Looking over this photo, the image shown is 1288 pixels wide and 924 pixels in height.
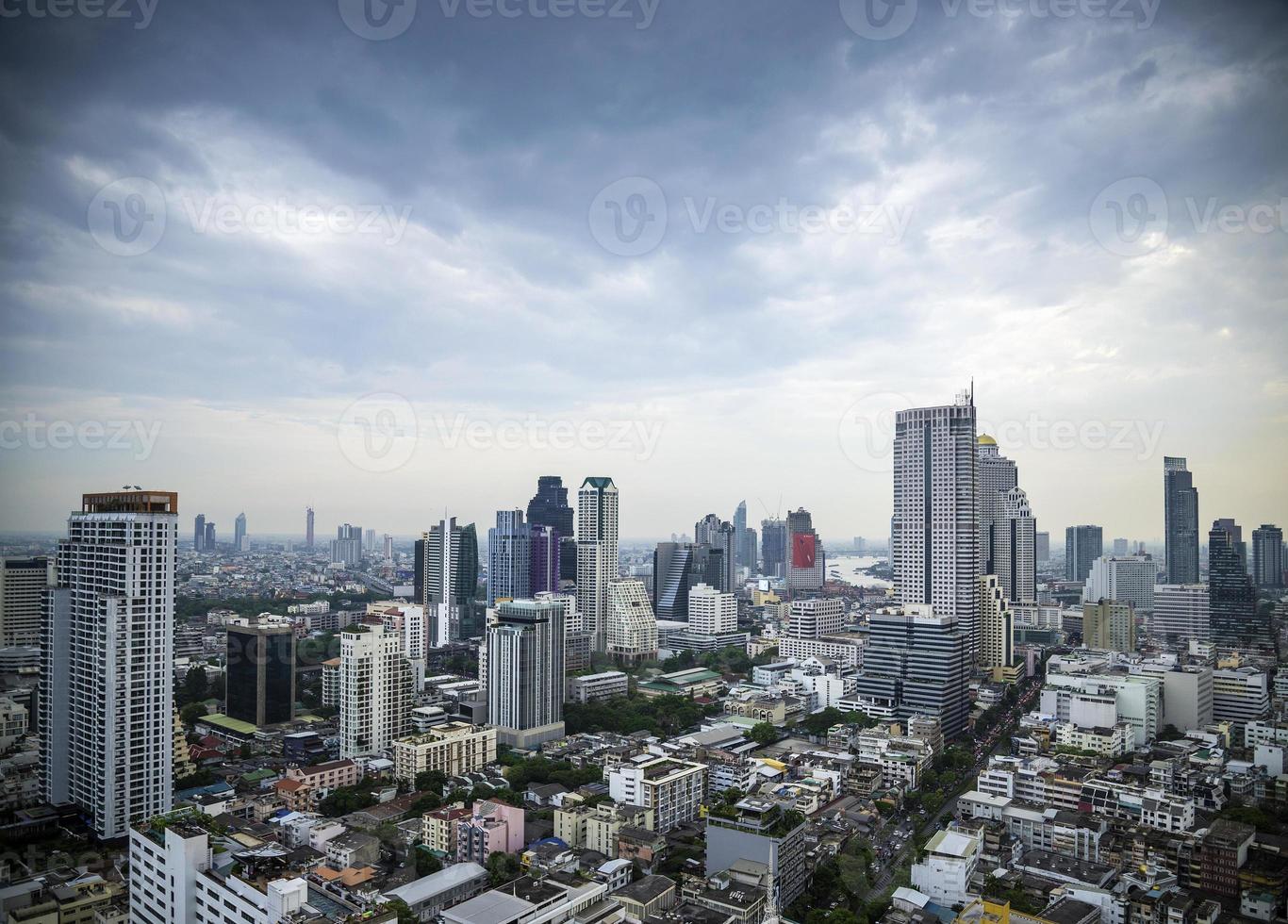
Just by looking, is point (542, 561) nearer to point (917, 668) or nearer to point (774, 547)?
point (917, 668)

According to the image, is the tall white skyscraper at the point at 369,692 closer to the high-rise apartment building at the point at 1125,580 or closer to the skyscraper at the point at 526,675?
the skyscraper at the point at 526,675

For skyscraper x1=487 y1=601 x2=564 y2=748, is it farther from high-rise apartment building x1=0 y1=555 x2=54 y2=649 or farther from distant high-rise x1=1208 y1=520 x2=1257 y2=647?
distant high-rise x1=1208 y1=520 x2=1257 y2=647

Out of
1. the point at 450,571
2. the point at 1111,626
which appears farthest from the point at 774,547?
the point at 1111,626

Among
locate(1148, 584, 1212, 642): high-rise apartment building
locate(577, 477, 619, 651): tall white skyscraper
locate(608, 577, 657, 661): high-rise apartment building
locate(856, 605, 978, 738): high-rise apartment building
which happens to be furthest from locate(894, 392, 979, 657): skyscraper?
locate(577, 477, 619, 651): tall white skyscraper

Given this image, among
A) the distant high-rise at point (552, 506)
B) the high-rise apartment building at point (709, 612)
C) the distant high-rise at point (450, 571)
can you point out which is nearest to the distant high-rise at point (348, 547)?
the distant high-rise at point (450, 571)

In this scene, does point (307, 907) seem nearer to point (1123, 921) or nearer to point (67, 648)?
point (67, 648)

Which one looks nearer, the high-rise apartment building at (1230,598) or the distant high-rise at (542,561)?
the high-rise apartment building at (1230,598)
